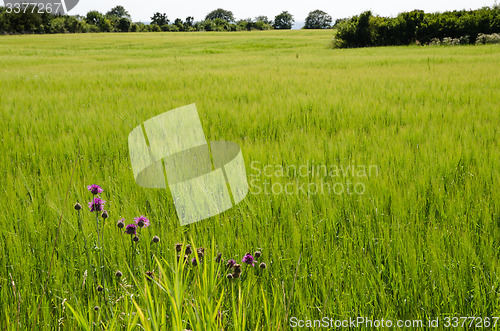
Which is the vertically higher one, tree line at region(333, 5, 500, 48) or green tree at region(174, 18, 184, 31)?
green tree at region(174, 18, 184, 31)

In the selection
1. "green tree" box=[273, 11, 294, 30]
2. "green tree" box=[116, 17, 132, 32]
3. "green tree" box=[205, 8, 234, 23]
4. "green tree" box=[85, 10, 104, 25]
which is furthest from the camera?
"green tree" box=[205, 8, 234, 23]

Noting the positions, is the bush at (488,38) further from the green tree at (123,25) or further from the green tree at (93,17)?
the green tree at (93,17)

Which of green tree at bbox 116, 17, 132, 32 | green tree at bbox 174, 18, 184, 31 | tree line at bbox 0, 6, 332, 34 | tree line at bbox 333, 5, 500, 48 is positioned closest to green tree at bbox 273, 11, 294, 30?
tree line at bbox 0, 6, 332, 34

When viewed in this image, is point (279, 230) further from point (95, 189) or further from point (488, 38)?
point (488, 38)

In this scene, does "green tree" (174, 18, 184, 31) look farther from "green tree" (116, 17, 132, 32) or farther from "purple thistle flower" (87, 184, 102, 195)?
"purple thistle flower" (87, 184, 102, 195)

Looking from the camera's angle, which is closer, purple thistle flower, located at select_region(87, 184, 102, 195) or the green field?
the green field

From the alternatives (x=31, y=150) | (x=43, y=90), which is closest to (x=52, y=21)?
(x=43, y=90)

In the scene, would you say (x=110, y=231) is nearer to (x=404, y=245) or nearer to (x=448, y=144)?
(x=404, y=245)

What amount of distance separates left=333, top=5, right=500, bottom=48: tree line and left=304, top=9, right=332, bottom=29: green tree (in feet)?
242

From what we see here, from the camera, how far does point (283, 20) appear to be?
90562 mm

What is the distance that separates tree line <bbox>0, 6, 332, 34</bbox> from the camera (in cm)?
4994

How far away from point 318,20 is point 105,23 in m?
58.7

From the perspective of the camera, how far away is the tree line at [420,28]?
59.8 ft

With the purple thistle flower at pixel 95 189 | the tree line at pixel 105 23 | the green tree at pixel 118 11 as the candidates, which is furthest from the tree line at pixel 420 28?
the green tree at pixel 118 11
